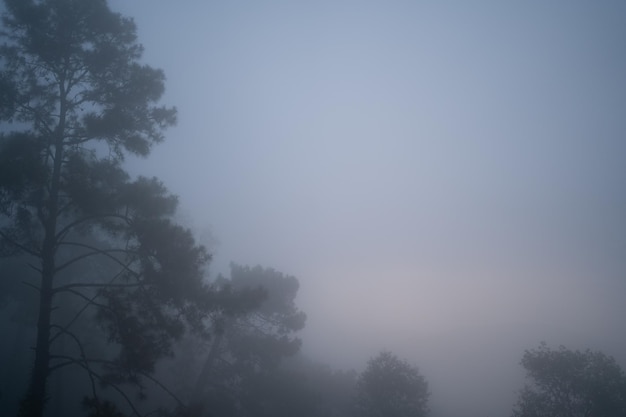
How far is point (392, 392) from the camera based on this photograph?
34.2 m

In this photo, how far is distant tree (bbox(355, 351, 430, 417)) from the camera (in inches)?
1323

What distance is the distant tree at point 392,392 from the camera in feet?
110

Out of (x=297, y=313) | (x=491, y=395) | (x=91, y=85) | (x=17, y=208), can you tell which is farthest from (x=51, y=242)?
(x=491, y=395)

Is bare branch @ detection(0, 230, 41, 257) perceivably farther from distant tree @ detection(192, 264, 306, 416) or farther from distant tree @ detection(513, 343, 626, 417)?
distant tree @ detection(513, 343, 626, 417)

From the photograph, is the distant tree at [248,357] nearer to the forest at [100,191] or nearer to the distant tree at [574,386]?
the forest at [100,191]

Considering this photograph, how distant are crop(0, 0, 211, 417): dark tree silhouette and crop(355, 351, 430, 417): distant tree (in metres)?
Answer: 29.2

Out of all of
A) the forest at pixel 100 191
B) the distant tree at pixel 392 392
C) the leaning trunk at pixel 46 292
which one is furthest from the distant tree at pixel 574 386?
the leaning trunk at pixel 46 292

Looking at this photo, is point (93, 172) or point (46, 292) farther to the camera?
point (93, 172)

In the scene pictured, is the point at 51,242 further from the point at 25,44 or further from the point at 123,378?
the point at 25,44

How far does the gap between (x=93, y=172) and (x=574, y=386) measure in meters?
42.9

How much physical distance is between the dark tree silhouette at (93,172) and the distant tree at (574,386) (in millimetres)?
38314

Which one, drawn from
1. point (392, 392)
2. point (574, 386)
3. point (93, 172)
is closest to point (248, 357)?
point (93, 172)

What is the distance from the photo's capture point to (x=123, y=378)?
989 cm

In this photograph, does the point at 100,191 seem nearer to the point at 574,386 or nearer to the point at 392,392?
the point at 392,392
